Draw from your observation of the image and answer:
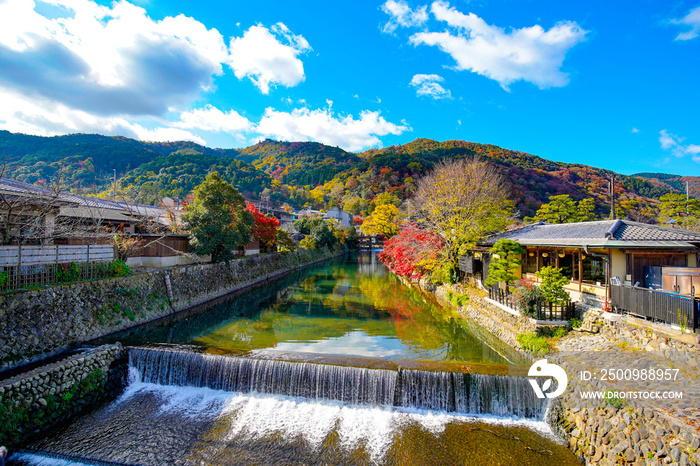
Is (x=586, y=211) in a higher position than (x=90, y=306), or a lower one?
higher

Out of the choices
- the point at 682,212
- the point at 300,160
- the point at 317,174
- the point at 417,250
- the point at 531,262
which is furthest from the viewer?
the point at 300,160

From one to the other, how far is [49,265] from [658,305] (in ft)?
63.1

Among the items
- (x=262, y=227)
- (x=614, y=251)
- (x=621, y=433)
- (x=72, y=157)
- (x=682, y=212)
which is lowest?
(x=621, y=433)

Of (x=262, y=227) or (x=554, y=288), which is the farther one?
(x=262, y=227)

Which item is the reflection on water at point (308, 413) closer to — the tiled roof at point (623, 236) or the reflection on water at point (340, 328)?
the reflection on water at point (340, 328)

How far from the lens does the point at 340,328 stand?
43.8 feet

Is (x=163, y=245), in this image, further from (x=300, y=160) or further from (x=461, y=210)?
(x=300, y=160)

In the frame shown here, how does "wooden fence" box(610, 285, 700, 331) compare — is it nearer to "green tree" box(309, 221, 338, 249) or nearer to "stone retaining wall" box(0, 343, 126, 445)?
"stone retaining wall" box(0, 343, 126, 445)

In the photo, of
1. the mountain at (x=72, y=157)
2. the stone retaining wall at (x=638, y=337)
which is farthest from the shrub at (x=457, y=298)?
the mountain at (x=72, y=157)

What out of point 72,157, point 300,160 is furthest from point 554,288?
point 300,160

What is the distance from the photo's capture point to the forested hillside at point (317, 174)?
47250 millimetres

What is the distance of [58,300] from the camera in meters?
10.3

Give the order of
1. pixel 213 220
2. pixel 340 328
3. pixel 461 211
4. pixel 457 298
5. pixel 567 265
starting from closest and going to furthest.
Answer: pixel 567 265 → pixel 340 328 → pixel 457 298 → pixel 213 220 → pixel 461 211

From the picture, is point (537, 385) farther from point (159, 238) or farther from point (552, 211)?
point (552, 211)
